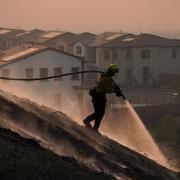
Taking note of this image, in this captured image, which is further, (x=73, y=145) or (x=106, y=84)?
(x=106, y=84)

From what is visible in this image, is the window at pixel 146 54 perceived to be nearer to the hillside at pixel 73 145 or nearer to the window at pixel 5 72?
the window at pixel 5 72

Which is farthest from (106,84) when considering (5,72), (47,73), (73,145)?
(47,73)

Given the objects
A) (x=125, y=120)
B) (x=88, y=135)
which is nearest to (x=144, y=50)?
(x=125, y=120)

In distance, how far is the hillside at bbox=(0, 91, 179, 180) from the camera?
12992 mm

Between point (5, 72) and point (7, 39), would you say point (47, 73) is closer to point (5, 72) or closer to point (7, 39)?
point (5, 72)

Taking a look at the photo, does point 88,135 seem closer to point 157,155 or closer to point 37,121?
point 37,121

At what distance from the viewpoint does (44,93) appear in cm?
4588

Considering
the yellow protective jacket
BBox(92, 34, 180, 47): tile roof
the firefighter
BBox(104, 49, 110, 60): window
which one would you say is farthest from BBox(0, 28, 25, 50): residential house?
the yellow protective jacket

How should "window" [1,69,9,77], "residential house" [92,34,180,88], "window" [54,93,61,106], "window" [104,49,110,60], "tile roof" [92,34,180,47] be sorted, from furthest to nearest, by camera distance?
"window" [104,49,110,60] < "residential house" [92,34,180,88] < "tile roof" [92,34,180,47] < "window" [54,93,61,106] < "window" [1,69,9,77]

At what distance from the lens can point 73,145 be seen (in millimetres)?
14266

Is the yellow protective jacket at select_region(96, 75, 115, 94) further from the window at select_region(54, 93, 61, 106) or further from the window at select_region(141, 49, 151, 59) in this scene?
the window at select_region(141, 49, 151, 59)

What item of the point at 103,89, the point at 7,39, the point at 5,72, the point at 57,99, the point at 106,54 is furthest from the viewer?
the point at 7,39

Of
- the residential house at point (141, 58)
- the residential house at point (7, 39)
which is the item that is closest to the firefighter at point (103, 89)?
the residential house at point (141, 58)

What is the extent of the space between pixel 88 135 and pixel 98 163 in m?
1.93
